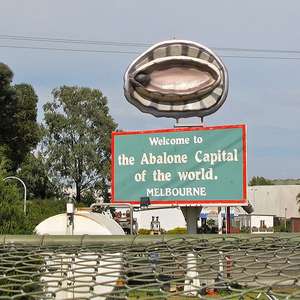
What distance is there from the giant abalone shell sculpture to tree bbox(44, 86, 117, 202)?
45.1 meters

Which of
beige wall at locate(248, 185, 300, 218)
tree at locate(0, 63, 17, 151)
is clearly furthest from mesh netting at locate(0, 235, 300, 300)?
beige wall at locate(248, 185, 300, 218)

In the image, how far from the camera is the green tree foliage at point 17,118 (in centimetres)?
5381

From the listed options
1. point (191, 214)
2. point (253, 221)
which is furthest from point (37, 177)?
point (191, 214)

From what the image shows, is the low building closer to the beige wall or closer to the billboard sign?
the beige wall

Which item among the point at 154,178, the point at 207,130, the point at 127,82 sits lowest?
the point at 154,178

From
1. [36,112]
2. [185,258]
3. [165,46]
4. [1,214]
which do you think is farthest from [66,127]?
[185,258]

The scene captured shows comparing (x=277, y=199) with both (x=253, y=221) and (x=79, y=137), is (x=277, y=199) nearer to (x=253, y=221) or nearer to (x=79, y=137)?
(x=253, y=221)

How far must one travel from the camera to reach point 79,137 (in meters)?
61.5

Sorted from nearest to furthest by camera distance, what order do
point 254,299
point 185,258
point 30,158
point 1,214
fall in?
point 254,299 → point 185,258 → point 1,214 → point 30,158

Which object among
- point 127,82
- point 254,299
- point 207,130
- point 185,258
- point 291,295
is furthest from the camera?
point 127,82

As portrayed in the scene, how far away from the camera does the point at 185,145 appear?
14.2m

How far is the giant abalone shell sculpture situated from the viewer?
15406 mm

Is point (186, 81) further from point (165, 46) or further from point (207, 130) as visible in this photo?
point (207, 130)

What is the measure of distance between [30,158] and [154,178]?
4706cm
